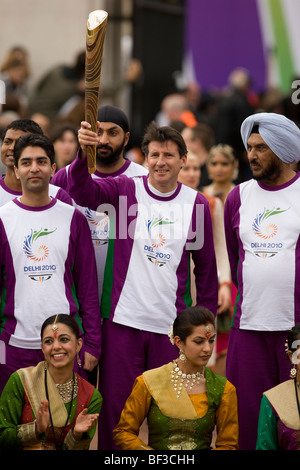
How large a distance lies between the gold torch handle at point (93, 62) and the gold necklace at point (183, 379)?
116 centimetres

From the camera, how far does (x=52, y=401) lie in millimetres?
5629

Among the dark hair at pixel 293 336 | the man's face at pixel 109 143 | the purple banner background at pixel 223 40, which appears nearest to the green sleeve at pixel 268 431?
the dark hair at pixel 293 336

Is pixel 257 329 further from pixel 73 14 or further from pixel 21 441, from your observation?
pixel 73 14

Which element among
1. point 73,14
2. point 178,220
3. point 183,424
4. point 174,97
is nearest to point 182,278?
point 178,220

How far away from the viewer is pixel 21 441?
217 inches

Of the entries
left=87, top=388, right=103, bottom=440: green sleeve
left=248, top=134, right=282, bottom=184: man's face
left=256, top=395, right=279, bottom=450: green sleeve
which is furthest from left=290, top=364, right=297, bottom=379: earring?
left=248, top=134, right=282, bottom=184: man's face

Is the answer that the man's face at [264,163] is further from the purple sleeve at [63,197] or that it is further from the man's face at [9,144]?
the man's face at [9,144]

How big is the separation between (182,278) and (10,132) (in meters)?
1.35

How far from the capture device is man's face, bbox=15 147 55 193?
5930mm

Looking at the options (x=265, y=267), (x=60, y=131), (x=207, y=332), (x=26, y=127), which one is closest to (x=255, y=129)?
(x=265, y=267)

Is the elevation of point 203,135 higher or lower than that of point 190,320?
higher

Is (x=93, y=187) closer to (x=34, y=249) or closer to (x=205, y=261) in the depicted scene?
(x=34, y=249)

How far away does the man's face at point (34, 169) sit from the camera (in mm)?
5930

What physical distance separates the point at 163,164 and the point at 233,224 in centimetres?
56
